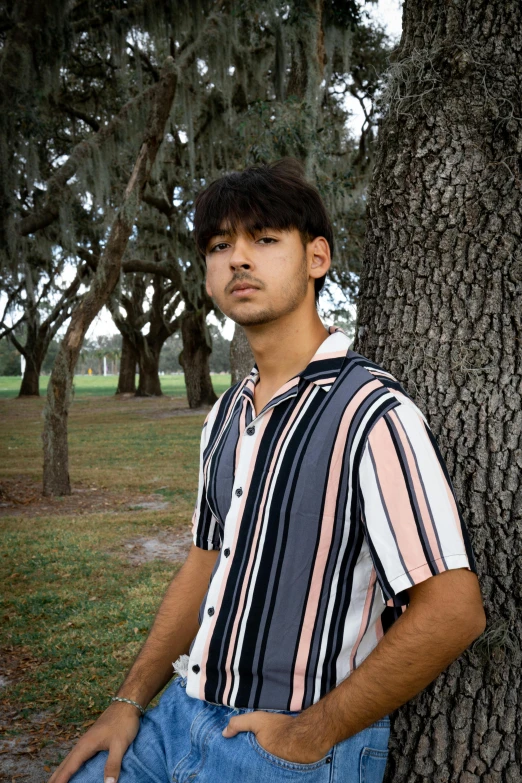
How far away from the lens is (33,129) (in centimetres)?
958

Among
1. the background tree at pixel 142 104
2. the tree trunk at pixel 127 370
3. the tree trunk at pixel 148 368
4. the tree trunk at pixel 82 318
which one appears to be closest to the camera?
the tree trunk at pixel 82 318

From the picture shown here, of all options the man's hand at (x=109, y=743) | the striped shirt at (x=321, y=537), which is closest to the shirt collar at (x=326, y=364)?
the striped shirt at (x=321, y=537)

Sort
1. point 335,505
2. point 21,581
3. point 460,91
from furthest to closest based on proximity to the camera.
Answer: point 21,581 < point 460,91 < point 335,505

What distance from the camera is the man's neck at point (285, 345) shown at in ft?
5.94

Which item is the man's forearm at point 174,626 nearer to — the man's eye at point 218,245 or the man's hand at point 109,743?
the man's hand at point 109,743

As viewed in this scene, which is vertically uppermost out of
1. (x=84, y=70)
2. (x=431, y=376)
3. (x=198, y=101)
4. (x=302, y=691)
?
(x=84, y=70)

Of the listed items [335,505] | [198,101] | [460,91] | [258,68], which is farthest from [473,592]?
[258,68]

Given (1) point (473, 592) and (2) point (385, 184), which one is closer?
(1) point (473, 592)

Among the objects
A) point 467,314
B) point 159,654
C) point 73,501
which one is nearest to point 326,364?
point 467,314

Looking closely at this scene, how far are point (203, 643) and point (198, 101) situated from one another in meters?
11.3

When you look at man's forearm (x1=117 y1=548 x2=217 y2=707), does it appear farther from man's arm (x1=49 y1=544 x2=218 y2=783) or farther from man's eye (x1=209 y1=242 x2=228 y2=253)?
man's eye (x1=209 y1=242 x2=228 y2=253)

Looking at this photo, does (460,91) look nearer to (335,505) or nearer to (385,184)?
(385,184)

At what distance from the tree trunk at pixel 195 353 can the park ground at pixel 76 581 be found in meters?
7.42

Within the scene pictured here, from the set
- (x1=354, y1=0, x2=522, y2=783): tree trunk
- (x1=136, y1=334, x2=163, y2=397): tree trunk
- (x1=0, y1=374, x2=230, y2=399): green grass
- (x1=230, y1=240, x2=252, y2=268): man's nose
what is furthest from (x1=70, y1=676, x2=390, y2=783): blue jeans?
(x1=0, y1=374, x2=230, y2=399): green grass
